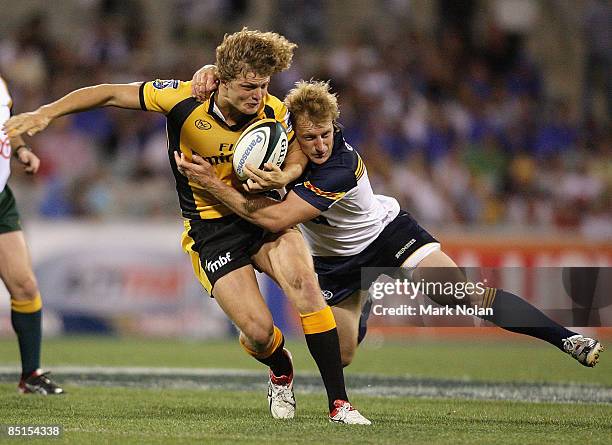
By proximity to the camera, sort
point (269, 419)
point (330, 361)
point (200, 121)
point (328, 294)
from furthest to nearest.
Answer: point (328, 294)
point (200, 121)
point (269, 419)
point (330, 361)

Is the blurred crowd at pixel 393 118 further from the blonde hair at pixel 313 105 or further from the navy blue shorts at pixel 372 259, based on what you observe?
the blonde hair at pixel 313 105

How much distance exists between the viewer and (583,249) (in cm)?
1370

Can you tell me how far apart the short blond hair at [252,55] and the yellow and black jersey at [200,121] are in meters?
0.30

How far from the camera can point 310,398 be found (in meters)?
7.54

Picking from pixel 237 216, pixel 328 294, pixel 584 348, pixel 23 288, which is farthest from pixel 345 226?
pixel 23 288

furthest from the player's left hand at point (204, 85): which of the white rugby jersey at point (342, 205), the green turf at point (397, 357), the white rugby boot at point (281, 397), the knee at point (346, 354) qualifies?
the green turf at point (397, 357)

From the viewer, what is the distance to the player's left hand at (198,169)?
6.22 metres

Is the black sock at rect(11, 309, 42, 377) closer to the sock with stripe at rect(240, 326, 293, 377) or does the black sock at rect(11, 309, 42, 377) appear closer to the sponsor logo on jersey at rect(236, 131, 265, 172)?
the sock with stripe at rect(240, 326, 293, 377)

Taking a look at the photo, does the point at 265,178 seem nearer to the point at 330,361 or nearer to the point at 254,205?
the point at 254,205

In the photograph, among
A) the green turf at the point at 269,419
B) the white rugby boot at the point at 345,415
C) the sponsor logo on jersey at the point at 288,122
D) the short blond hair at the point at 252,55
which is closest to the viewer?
the green turf at the point at 269,419

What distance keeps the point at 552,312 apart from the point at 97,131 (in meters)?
8.31

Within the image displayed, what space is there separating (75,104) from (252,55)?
1.06 metres

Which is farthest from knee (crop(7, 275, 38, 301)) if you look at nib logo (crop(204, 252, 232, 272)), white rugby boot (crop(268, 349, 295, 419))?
white rugby boot (crop(268, 349, 295, 419))

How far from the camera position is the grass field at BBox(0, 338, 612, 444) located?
18.2 ft
